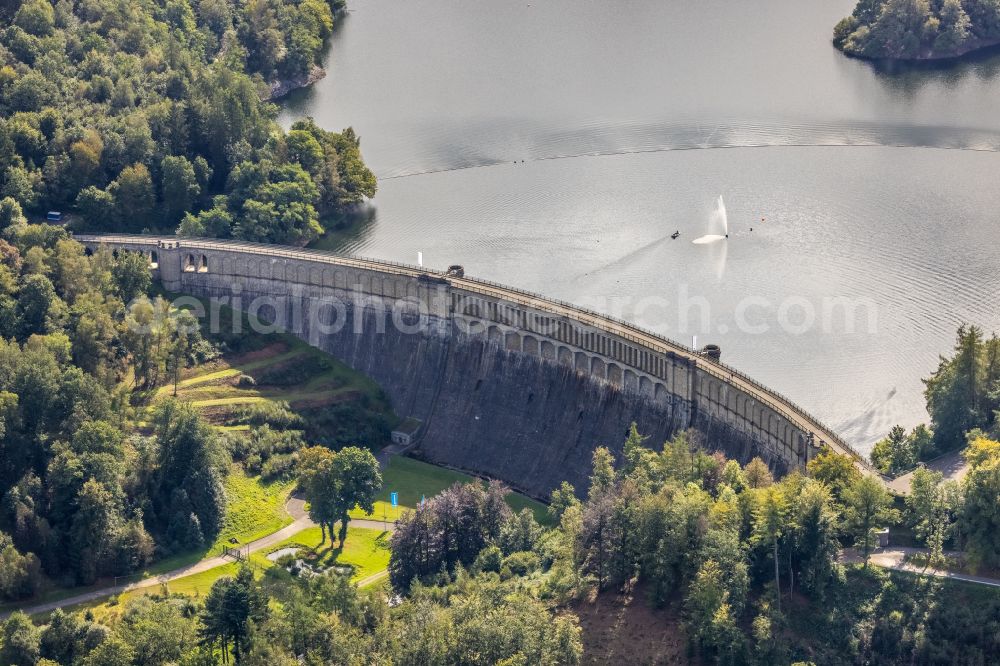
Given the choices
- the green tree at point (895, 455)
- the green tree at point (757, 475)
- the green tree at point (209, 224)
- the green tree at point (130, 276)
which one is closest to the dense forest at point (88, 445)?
the green tree at point (130, 276)

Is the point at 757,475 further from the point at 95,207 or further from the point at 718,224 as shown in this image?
the point at 95,207

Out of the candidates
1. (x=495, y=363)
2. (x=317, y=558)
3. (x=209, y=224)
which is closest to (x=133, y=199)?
(x=209, y=224)

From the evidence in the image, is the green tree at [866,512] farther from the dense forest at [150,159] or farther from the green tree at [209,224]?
the green tree at [209,224]

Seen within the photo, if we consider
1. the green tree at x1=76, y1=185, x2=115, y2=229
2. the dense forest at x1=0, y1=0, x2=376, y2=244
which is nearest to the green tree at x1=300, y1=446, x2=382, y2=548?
the dense forest at x1=0, y1=0, x2=376, y2=244

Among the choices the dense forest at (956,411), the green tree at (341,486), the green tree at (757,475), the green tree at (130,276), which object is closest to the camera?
the green tree at (757,475)

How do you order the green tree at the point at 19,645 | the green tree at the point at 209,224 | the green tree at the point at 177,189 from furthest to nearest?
the green tree at the point at 177,189, the green tree at the point at 209,224, the green tree at the point at 19,645

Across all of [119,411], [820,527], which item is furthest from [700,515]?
[119,411]
